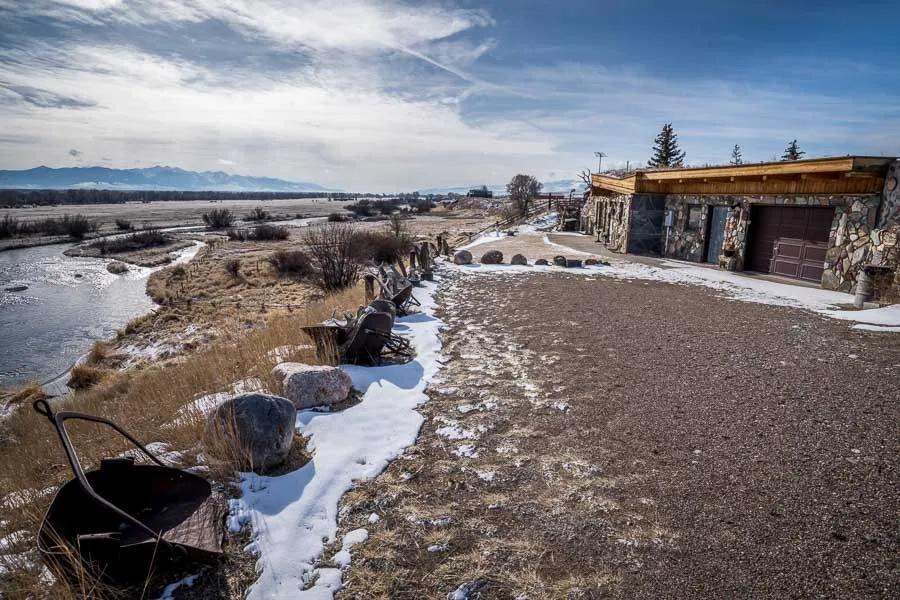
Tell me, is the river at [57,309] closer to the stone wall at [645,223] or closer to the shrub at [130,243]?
the shrub at [130,243]

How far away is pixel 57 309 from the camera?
19.7 m

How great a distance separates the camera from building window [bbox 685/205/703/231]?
18669 millimetres

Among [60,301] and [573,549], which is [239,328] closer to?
[60,301]

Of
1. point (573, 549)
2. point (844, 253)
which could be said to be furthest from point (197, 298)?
point (844, 253)

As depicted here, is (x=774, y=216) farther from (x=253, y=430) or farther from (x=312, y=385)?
(x=253, y=430)

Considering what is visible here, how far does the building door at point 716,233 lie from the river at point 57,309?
22.9 metres

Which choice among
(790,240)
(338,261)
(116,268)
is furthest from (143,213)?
(790,240)

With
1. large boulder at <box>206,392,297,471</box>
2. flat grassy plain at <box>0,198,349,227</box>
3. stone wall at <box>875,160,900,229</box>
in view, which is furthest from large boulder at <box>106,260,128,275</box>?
stone wall at <box>875,160,900,229</box>

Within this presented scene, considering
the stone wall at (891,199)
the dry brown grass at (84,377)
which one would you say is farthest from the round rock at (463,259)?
the stone wall at (891,199)

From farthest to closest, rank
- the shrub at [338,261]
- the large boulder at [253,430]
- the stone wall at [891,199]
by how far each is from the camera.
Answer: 1. the shrub at [338,261]
2. the stone wall at [891,199]
3. the large boulder at [253,430]

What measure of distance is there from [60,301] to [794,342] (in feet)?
91.0

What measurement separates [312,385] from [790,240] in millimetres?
16342

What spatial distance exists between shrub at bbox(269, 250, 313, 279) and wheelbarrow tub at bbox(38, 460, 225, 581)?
21083mm

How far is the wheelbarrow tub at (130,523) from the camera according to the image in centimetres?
270
